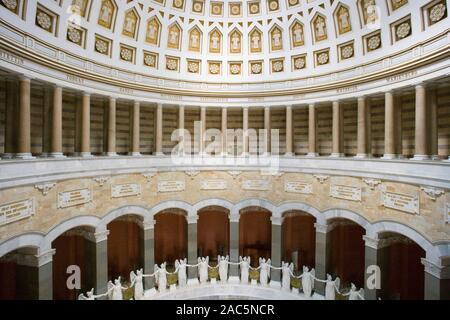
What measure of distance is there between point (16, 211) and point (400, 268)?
14636 mm

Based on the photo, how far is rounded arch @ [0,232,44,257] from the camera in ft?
26.4

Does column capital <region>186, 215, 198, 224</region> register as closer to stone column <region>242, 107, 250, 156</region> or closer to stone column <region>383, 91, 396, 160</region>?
stone column <region>242, 107, 250, 156</region>

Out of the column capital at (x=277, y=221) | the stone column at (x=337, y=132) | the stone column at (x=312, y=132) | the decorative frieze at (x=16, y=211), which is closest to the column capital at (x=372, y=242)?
the stone column at (x=337, y=132)

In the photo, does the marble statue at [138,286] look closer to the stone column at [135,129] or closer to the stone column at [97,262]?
the stone column at [97,262]

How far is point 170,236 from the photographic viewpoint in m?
15.8

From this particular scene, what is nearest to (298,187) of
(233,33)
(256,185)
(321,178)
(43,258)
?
(321,178)

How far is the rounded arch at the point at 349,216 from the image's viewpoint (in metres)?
11.2

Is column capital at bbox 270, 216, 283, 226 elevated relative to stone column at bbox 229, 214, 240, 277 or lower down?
elevated

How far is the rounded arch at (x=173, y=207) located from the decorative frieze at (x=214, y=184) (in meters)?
1.27

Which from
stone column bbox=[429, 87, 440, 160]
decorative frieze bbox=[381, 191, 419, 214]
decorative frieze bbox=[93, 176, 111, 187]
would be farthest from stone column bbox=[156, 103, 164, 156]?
stone column bbox=[429, 87, 440, 160]

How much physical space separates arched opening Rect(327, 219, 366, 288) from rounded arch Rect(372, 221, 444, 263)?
8.97ft

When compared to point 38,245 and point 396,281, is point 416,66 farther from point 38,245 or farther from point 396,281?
point 38,245

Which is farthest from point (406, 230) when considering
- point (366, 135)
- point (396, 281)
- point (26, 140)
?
point (26, 140)

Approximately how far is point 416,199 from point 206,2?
13.1 m
